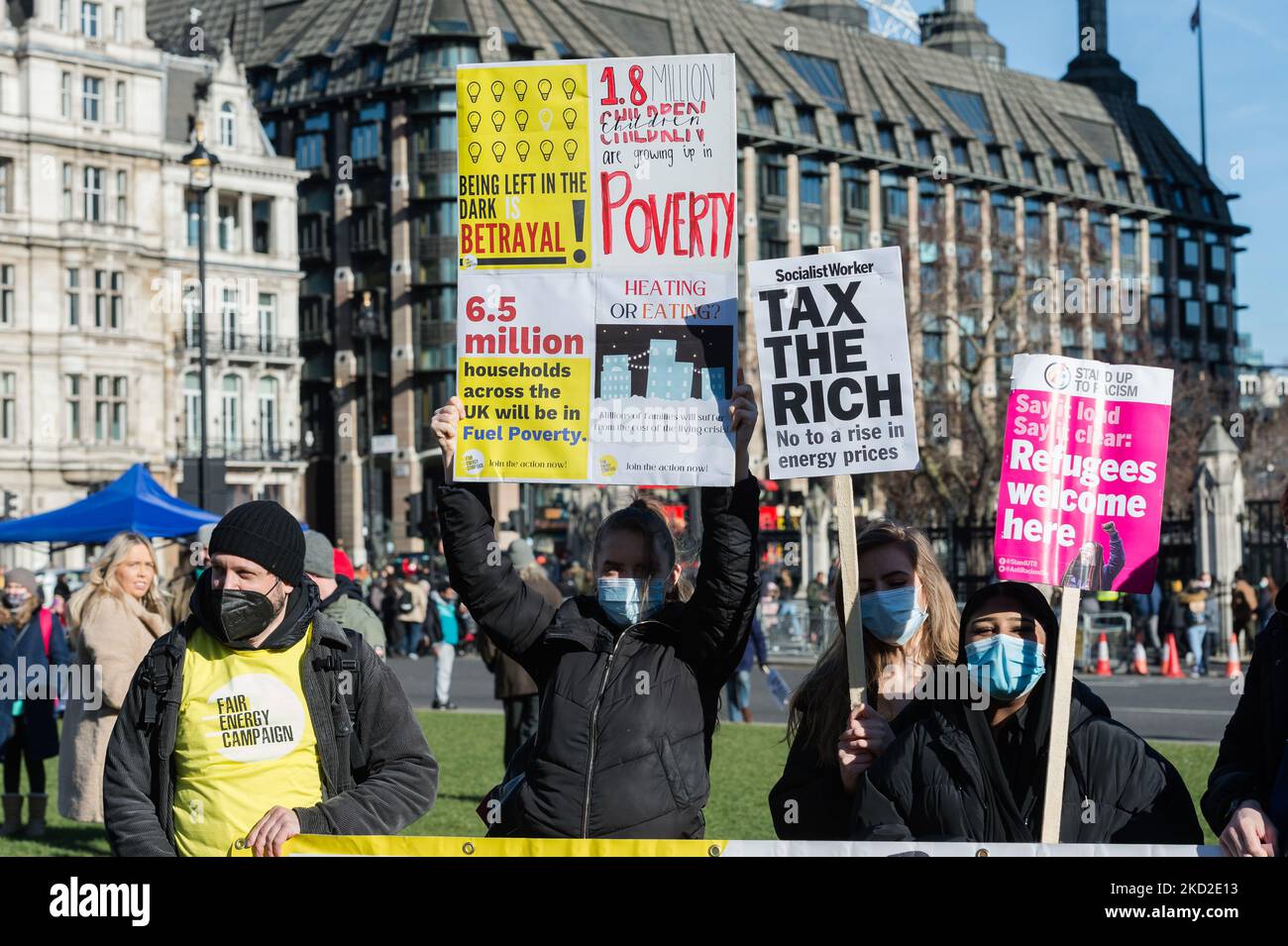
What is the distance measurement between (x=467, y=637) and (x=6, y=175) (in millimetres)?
24531

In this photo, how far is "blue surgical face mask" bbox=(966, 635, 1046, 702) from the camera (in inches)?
195

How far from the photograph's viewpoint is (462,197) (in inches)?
243

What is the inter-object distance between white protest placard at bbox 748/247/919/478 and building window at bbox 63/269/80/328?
2109 inches

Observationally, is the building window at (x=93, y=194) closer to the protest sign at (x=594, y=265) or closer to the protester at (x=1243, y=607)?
the protester at (x=1243, y=607)

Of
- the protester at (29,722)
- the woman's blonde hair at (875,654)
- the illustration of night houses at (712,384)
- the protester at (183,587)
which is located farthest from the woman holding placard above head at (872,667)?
the protester at (29,722)

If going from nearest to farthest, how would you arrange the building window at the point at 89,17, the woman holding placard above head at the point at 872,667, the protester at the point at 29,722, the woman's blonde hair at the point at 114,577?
the woman holding placard above head at the point at 872,667 → the woman's blonde hair at the point at 114,577 → the protester at the point at 29,722 → the building window at the point at 89,17

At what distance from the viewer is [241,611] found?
4938 millimetres

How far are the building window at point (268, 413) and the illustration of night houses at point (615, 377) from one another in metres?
58.7

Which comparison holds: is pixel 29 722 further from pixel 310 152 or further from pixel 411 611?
pixel 310 152

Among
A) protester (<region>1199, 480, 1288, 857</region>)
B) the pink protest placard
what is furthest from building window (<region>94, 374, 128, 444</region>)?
protester (<region>1199, 480, 1288, 857</region>)

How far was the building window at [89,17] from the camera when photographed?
5581cm

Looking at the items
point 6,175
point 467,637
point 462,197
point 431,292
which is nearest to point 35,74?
point 6,175

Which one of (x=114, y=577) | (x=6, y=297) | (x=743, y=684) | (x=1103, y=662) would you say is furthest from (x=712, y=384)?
(x=6, y=297)
